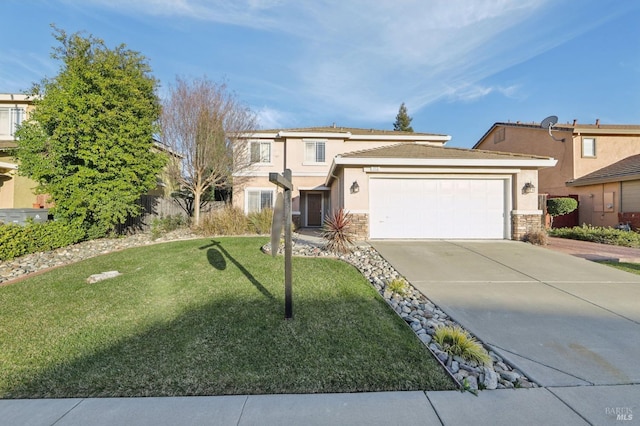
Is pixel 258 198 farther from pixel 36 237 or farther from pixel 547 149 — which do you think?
pixel 547 149

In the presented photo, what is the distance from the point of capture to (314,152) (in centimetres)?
1656

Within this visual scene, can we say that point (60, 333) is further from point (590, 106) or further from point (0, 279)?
point (590, 106)

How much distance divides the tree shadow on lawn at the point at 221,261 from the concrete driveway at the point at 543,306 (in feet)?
10.1

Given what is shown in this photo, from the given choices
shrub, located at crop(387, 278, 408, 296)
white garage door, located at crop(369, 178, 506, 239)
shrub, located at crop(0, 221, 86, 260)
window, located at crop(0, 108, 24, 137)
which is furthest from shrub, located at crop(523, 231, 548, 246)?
Answer: window, located at crop(0, 108, 24, 137)

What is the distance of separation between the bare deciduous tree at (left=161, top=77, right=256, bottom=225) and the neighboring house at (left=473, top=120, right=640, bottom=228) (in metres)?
18.3

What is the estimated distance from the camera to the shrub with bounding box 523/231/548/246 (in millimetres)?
9430

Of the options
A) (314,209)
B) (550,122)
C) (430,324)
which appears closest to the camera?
(430,324)

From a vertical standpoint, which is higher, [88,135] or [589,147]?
[589,147]

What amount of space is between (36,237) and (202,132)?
25.5ft

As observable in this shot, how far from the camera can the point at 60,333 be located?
356 cm

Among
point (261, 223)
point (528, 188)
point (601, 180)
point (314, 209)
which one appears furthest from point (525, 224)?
point (314, 209)

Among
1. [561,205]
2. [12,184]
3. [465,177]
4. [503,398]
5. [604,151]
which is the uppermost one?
[604,151]

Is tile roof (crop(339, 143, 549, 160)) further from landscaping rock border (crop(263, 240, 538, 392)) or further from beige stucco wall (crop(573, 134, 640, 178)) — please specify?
beige stucco wall (crop(573, 134, 640, 178))

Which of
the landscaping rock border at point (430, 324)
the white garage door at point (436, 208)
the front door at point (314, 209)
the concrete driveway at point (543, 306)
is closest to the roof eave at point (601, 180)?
the white garage door at point (436, 208)
